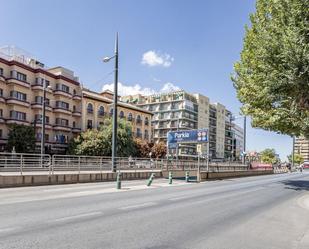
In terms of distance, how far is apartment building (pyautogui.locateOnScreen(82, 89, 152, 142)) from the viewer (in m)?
66.9

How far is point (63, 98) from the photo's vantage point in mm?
62156

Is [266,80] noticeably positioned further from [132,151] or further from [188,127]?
[188,127]

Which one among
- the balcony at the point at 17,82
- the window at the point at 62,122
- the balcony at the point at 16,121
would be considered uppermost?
the balcony at the point at 17,82

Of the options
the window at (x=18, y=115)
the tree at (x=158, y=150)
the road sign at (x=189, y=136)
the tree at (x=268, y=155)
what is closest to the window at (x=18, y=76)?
the window at (x=18, y=115)

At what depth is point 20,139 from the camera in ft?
160

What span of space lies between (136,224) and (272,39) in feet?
39.9

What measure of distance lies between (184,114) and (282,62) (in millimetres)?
89772

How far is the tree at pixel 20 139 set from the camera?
48.7 meters

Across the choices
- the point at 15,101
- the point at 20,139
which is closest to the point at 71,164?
the point at 20,139

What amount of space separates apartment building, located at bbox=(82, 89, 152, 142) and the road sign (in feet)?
88.1

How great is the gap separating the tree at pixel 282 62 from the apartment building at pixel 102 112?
47506 millimetres

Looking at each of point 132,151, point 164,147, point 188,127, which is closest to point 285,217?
point 132,151

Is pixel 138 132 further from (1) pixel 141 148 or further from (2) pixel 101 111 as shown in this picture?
(2) pixel 101 111

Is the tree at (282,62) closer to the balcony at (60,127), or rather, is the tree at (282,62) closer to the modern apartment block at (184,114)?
the balcony at (60,127)
